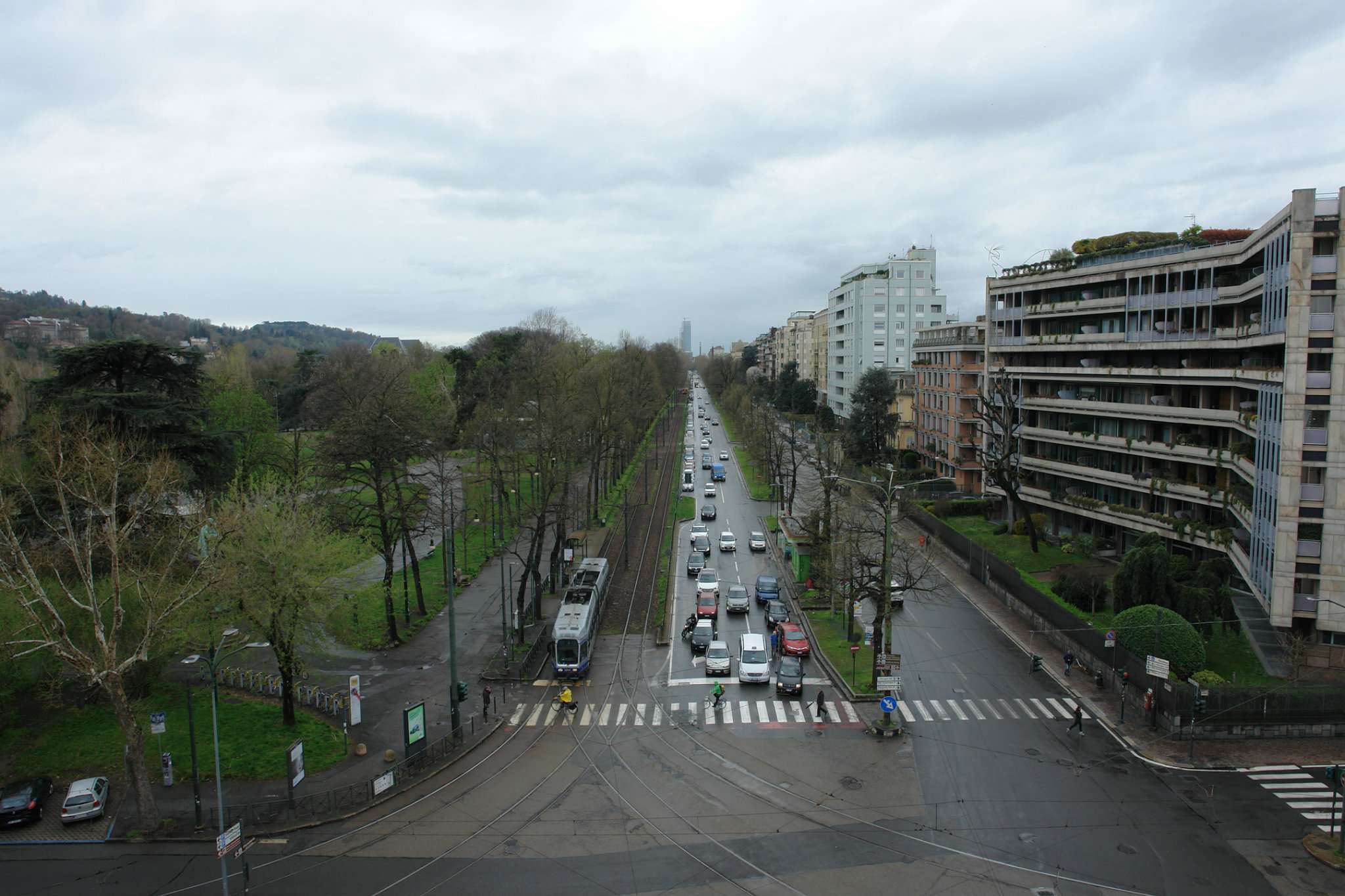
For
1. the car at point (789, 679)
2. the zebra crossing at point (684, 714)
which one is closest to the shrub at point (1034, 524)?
the car at point (789, 679)

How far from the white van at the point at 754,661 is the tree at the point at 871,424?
50676mm

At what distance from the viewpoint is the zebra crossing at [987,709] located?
30.3 meters

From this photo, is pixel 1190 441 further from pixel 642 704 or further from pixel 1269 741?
pixel 642 704

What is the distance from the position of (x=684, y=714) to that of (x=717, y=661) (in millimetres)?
4262

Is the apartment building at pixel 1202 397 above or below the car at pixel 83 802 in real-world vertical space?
above

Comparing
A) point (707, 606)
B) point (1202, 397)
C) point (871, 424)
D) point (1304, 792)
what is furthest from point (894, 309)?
point (1304, 792)

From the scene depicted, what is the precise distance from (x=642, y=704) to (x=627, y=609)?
536 inches

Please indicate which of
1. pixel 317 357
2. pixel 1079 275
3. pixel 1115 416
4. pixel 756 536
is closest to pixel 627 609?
pixel 756 536

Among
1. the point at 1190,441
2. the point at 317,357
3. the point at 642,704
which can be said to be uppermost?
the point at 317,357

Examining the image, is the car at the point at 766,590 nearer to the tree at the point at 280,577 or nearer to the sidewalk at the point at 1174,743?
the sidewalk at the point at 1174,743

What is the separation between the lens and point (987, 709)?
102ft

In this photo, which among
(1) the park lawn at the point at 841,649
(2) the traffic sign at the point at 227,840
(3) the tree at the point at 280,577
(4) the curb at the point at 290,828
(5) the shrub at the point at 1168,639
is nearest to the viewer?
(2) the traffic sign at the point at 227,840

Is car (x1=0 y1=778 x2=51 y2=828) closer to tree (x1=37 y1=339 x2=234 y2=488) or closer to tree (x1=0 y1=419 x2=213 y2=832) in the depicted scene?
tree (x1=0 y1=419 x2=213 y2=832)

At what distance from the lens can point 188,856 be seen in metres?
21.1
